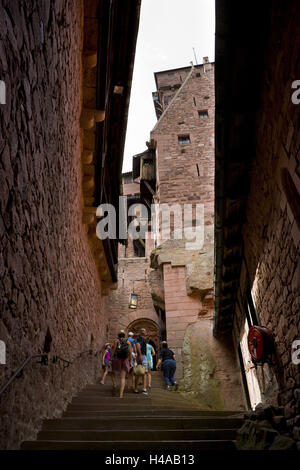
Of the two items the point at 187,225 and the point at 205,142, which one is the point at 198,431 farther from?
the point at 205,142

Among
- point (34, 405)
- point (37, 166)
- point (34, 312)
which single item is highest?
point (37, 166)

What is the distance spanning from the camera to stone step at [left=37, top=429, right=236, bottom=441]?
3191 millimetres

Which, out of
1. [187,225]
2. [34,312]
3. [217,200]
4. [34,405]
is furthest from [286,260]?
[187,225]

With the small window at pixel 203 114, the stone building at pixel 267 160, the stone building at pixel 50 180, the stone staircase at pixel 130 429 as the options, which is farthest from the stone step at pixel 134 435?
the small window at pixel 203 114

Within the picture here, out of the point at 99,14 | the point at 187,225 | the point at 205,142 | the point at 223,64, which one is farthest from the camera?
the point at 205,142

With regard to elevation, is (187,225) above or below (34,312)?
above

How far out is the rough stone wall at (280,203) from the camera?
292 cm

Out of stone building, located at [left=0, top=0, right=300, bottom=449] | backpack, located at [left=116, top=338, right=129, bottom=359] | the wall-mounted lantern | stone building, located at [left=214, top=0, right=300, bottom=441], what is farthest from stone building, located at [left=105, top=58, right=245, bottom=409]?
stone building, located at [left=214, top=0, right=300, bottom=441]

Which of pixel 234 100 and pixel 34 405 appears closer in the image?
pixel 34 405

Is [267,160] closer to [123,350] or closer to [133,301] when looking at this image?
[123,350]

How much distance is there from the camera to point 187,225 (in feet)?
43.8

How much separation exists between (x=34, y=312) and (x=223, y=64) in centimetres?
312

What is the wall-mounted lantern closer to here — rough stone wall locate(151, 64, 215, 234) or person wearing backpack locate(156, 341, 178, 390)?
rough stone wall locate(151, 64, 215, 234)
